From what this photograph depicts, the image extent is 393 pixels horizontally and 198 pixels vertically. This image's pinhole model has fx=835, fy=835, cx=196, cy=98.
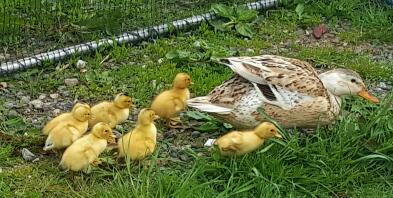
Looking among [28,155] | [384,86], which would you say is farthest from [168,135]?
[384,86]

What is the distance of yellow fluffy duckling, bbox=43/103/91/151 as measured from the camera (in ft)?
14.2

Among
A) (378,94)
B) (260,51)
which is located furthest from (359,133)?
(260,51)

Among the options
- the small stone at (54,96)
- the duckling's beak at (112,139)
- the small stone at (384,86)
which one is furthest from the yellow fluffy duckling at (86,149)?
the small stone at (384,86)

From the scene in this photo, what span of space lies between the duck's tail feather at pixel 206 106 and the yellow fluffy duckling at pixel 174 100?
177 mm

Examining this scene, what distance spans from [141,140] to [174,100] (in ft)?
1.79

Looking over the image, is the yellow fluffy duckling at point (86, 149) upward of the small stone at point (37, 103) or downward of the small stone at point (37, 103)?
upward

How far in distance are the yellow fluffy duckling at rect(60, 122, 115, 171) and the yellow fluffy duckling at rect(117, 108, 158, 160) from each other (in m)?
0.11

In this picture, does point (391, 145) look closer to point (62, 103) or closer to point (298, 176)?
point (298, 176)

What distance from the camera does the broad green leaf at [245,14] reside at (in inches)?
258

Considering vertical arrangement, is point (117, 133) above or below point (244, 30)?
below

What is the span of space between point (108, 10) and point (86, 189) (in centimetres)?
225

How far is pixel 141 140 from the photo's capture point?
14.0 feet

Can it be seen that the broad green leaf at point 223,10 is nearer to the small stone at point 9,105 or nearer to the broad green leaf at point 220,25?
the broad green leaf at point 220,25

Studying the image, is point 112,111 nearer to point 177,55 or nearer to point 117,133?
point 117,133
